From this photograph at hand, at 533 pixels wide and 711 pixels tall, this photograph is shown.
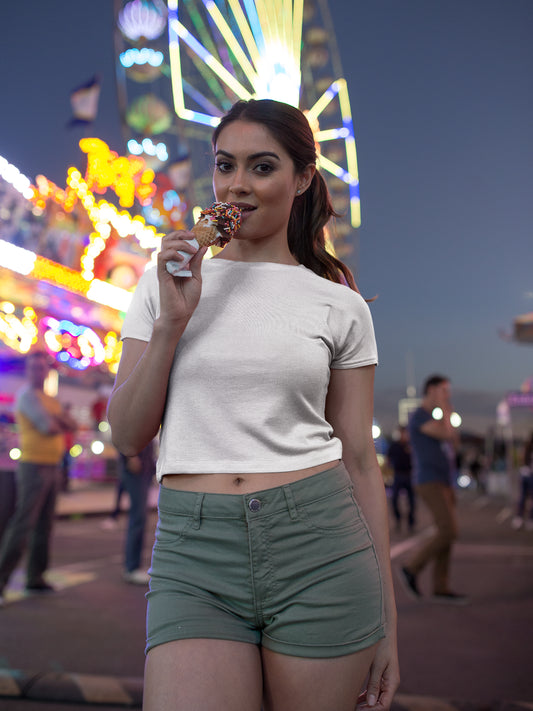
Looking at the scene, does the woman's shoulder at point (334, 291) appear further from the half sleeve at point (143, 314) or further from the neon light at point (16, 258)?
the neon light at point (16, 258)

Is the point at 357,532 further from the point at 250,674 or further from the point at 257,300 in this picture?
the point at 257,300

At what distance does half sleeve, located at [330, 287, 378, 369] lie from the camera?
4.96 feet

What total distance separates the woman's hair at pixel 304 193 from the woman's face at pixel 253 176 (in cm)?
2

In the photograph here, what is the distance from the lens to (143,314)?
1441 millimetres

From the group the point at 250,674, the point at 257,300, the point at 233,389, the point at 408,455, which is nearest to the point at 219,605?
the point at 250,674

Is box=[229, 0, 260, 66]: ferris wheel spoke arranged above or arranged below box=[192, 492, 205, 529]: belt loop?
above

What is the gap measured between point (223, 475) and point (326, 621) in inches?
13.1

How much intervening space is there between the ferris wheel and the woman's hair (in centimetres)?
886

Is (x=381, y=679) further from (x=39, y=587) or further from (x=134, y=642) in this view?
(x=39, y=587)

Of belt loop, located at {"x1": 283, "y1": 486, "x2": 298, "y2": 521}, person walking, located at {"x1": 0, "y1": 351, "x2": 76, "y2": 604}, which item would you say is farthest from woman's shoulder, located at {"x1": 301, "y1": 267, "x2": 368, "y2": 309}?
person walking, located at {"x1": 0, "y1": 351, "x2": 76, "y2": 604}

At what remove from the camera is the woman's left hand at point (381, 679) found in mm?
1396

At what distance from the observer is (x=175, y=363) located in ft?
4.59

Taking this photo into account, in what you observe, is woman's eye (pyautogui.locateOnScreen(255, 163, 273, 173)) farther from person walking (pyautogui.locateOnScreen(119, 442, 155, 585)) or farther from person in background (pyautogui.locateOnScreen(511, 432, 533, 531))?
person in background (pyautogui.locateOnScreen(511, 432, 533, 531))

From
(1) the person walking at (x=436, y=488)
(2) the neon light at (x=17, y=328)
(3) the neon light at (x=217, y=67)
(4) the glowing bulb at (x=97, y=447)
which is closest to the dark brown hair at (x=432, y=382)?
(1) the person walking at (x=436, y=488)
